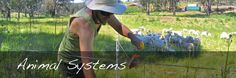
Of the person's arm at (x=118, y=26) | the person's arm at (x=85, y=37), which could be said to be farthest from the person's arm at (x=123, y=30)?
the person's arm at (x=85, y=37)

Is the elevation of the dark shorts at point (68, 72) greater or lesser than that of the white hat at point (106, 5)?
lesser

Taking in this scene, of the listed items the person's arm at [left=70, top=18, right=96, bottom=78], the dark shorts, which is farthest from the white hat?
the dark shorts

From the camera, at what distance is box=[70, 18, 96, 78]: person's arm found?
3.74 ft

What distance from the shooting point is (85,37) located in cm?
114

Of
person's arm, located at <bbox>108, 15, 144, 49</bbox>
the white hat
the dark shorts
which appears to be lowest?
the dark shorts

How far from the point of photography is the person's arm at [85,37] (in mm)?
1141

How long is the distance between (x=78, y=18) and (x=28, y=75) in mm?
1045

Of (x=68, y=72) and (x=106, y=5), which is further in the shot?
(x=68, y=72)

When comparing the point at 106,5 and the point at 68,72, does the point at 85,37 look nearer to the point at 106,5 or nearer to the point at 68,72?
the point at 106,5

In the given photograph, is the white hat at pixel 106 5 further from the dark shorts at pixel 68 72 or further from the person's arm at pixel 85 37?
the dark shorts at pixel 68 72

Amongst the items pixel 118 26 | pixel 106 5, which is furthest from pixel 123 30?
pixel 106 5

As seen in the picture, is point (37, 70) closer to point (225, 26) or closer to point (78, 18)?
point (78, 18)

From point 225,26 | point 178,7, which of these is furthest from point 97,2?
point 178,7

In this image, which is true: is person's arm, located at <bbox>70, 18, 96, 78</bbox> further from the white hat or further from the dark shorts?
the dark shorts
